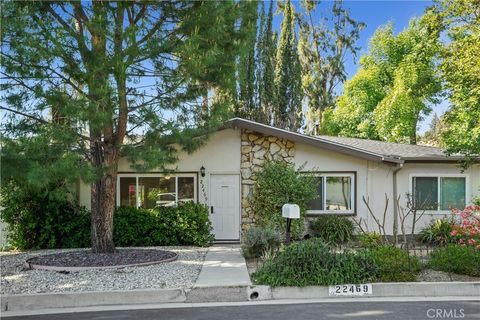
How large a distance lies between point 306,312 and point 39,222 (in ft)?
27.6

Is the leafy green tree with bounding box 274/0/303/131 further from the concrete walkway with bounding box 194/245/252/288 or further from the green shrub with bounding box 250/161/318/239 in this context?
the concrete walkway with bounding box 194/245/252/288

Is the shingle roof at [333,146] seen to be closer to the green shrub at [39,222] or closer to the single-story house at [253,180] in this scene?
the single-story house at [253,180]

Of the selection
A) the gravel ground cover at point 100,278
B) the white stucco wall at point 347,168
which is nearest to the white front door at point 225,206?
the white stucco wall at point 347,168

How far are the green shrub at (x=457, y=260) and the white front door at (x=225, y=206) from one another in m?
5.90

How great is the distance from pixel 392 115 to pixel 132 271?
60.1 ft

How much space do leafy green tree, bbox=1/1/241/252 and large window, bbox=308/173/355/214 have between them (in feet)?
15.7

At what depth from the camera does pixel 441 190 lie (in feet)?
45.6

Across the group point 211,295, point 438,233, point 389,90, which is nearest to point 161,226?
point 211,295

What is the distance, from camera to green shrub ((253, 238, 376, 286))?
25.1ft

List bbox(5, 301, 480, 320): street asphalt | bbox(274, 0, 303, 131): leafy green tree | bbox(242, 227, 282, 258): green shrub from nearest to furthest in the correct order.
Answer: bbox(5, 301, 480, 320): street asphalt, bbox(242, 227, 282, 258): green shrub, bbox(274, 0, 303, 131): leafy green tree

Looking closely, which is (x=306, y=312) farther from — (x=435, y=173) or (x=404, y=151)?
(x=404, y=151)

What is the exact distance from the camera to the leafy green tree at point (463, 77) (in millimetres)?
12352

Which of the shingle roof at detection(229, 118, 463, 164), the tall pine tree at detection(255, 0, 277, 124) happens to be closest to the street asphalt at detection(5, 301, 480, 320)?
the shingle roof at detection(229, 118, 463, 164)

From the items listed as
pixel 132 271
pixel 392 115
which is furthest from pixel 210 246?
pixel 392 115
